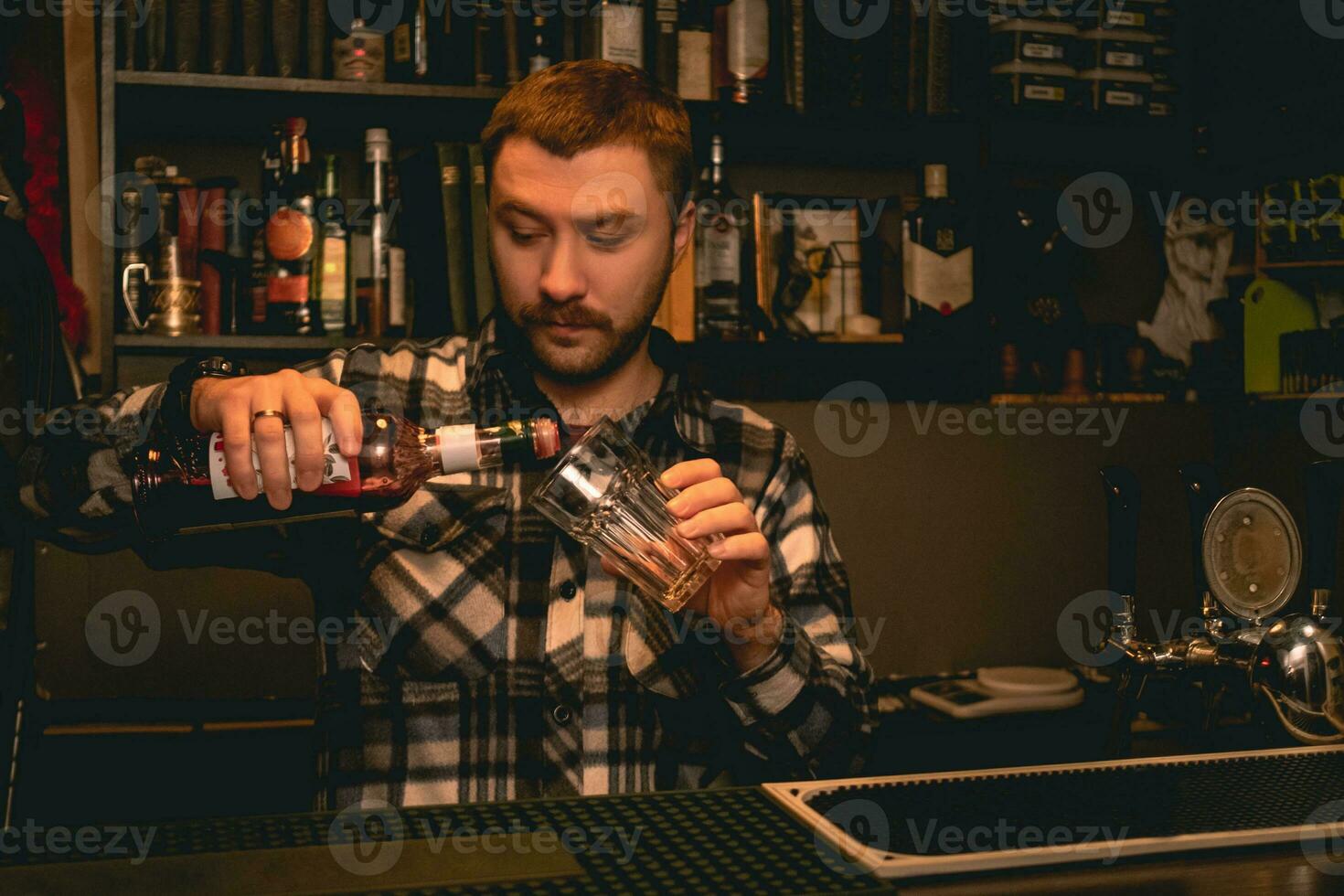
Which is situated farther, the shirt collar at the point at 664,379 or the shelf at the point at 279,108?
the shelf at the point at 279,108

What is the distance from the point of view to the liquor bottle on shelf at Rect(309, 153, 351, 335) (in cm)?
179

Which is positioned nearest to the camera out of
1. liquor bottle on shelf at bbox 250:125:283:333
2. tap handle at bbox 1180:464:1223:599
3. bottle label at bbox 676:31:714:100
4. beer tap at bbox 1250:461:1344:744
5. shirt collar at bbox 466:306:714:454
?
beer tap at bbox 1250:461:1344:744

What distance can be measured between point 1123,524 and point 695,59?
50.3 inches

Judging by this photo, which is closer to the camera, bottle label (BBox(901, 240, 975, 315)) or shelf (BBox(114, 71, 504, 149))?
shelf (BBox(114, 71, 504, 149))

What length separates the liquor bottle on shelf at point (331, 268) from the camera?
1.79 meters

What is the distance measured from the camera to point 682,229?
4.69 ft

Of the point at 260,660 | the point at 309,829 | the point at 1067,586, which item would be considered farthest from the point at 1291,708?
the point at 260,660

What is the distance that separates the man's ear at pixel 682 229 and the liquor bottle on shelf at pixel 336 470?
19.2 inches

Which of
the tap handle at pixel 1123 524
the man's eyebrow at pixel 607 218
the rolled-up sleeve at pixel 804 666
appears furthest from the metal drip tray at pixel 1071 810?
the man's eyebrow at pixel 607 218

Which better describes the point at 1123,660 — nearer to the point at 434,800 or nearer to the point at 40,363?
the point at 434,800

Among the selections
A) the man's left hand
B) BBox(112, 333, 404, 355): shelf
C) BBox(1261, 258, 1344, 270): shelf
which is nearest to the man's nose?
the man's left hand

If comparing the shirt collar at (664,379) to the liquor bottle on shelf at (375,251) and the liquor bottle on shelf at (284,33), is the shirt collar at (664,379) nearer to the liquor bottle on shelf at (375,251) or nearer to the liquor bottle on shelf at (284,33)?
the liquor bottle on shelf at (375,251)

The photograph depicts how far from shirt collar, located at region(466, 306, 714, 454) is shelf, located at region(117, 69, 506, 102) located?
1.77 ft

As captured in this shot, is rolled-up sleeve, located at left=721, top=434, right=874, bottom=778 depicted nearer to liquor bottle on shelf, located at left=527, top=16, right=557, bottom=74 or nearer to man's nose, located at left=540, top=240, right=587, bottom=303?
man's nose, located at left=540, top=240, right=587, bottom=303
